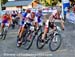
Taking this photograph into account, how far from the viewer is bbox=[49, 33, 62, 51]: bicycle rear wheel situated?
463 inches

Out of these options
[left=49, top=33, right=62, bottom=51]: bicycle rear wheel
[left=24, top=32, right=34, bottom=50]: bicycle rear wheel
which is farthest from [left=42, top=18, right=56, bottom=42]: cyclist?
[left=24, top=32, right=34, bottom=50]: bicycle rear wheel

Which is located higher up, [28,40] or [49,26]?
[49,26]

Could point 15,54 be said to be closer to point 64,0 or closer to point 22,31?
point 22,31

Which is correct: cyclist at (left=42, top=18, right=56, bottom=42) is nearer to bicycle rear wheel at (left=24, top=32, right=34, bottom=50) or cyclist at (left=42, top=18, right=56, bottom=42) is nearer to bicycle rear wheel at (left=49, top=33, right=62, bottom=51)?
bicycle rear wheel at (left=49, top=33, right=62, bottom=51)

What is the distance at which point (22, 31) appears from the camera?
12586mm

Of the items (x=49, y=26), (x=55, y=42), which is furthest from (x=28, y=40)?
(x=55, y=42)

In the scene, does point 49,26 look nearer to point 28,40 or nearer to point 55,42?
point 55,42

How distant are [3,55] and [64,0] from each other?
20583 millimetres

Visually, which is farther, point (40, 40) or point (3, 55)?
point (40, 40)

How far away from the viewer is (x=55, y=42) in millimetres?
11789

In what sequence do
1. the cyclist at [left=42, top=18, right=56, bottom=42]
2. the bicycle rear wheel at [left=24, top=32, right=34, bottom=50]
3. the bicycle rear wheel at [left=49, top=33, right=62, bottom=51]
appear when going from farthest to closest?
the bicycle rear wheel at [left=24, top=32, right=34, bottom=50] → the cyclist at [left=42, top=18, right=56, bottom=42] → the bicycle rear wheel at [left=49, top=33, right=62, bottom=51]

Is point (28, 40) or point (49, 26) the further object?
point (28, 40)

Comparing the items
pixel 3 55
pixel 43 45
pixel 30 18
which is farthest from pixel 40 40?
pixel 3 55

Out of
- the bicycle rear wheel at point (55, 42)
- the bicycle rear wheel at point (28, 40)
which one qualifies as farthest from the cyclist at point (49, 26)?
the bicycle rear wheel at point (28, 40)
